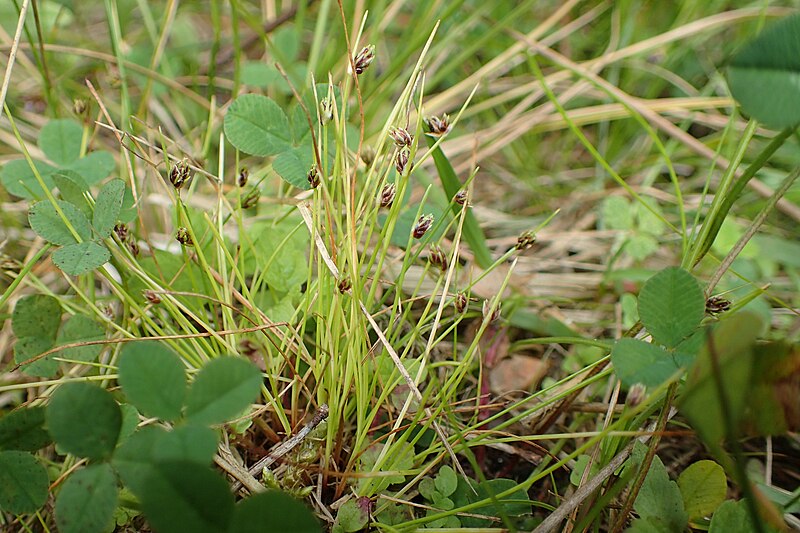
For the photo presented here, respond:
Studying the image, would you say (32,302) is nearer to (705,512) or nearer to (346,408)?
(346,408)

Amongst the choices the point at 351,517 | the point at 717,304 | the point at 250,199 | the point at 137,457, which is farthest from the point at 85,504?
the point at 717,304

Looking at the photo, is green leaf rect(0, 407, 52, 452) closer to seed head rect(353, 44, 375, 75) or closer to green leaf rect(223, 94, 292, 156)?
green leaf rect(223, 94, 292, 156)

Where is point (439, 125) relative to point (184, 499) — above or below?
above

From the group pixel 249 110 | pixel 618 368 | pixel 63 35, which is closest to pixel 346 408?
pixel 618 368

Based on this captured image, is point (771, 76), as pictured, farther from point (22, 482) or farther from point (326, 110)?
point (22, 482)

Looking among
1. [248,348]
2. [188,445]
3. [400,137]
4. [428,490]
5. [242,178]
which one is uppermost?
[400,137]

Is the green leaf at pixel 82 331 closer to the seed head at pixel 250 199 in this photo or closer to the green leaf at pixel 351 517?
the seed head at pixel 250 199
